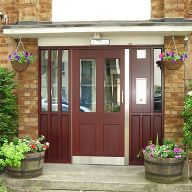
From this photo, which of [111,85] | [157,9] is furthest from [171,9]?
[111,85]

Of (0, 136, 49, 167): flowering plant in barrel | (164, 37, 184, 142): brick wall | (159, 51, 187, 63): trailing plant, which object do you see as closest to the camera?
(0, 136, 49, 167): flowering plant in barrel

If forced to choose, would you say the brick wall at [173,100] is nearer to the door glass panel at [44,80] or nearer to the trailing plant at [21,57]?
the door glass panel at [44,80]

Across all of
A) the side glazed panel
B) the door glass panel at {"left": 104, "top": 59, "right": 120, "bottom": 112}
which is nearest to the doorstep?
the side glazed panel

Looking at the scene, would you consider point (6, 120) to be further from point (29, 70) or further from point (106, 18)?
point (106, 18)

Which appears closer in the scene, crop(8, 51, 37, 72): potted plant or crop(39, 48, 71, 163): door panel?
crop(8, 51, 37, 72): potted plant

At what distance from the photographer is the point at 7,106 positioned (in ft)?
19.2

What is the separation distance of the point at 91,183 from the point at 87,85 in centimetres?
211

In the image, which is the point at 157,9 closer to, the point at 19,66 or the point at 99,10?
the point at 99,10

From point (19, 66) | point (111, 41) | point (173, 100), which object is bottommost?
point (173, 100)

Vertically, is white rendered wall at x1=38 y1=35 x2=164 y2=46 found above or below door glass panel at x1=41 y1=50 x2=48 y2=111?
above

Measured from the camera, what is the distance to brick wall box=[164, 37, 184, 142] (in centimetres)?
604

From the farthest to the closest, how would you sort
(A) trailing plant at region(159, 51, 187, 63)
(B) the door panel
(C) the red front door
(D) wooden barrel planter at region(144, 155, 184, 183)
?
(B) the door panel, (C) the red front door, (A) trailing plant at region(159, 51, 187, 63), (D) wooden barrel planter at region(144, 155, 184, 183)

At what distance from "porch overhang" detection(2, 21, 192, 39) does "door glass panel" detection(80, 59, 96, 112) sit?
759 millimetres

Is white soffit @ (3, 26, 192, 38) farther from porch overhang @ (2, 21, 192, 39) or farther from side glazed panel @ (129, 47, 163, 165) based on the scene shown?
side glazed panel @ (129, 47, 163, 165)
